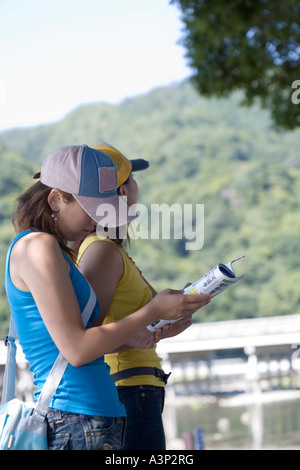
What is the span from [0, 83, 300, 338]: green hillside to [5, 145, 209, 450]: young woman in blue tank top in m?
31.9

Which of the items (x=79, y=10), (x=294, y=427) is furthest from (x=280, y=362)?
(x=79, y=10)

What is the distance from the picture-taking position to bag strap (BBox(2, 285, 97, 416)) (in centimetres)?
113

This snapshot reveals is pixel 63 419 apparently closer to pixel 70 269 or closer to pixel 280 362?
pixel 70 269

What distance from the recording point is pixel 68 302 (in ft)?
3.58

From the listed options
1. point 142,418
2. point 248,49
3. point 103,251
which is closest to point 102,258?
point 103,251

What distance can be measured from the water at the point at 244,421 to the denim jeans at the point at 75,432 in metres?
7.89

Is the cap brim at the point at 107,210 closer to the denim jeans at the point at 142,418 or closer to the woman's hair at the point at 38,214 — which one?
the woman's hair at the point at 38,214

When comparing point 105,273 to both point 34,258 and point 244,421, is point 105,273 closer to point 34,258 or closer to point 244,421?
point 34,258

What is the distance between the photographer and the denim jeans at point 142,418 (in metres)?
1.43

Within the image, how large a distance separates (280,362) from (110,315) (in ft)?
77.4

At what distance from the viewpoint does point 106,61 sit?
55969 millimetres

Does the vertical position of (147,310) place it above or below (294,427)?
above

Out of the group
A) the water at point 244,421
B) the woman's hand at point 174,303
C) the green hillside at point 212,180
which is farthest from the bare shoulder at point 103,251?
the green hillside at point 212,180

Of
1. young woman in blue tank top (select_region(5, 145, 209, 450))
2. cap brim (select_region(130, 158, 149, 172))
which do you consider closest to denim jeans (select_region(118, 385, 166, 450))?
young woman in blue tank top (select_region(5, 145, 209, 450))
